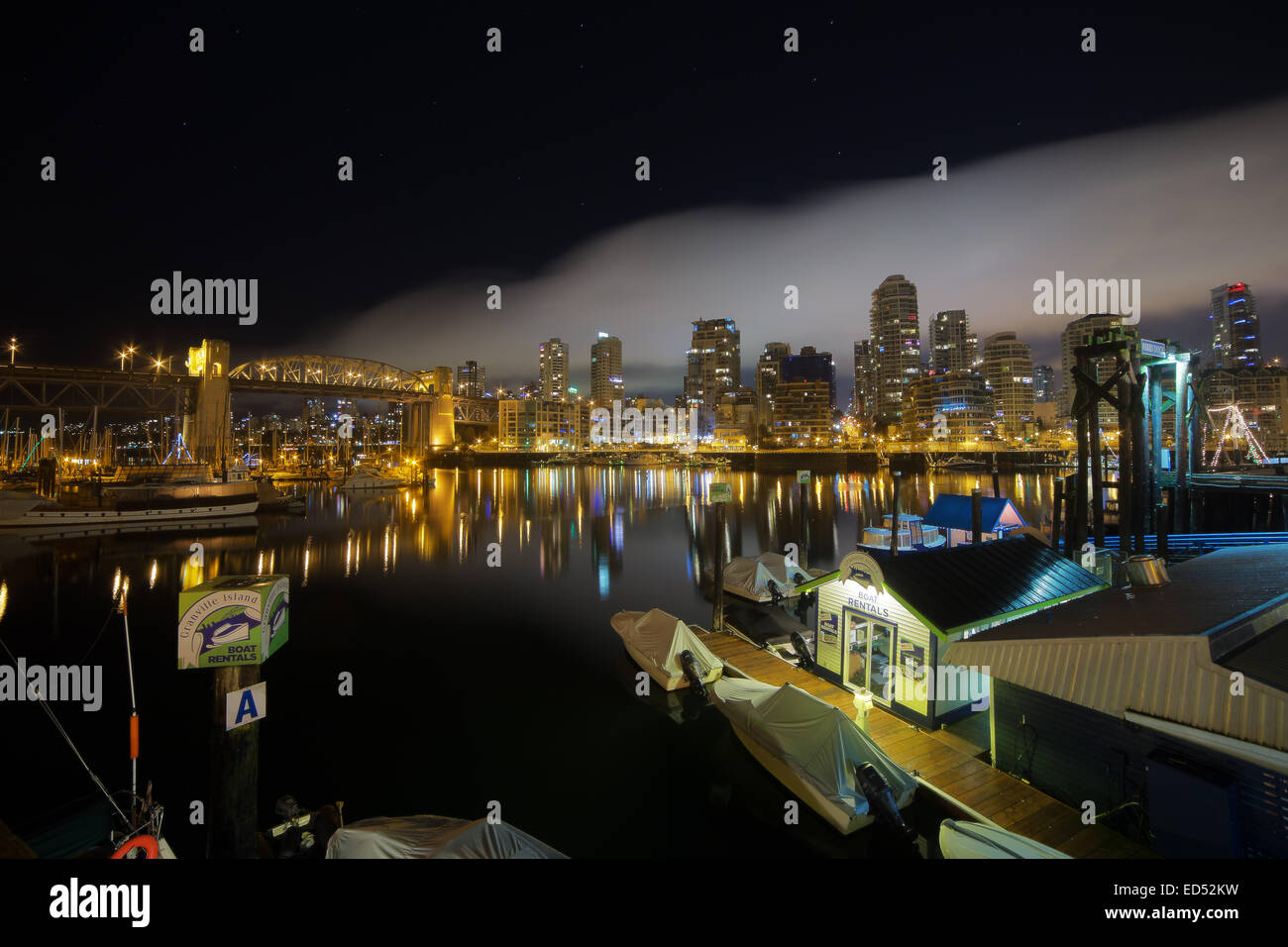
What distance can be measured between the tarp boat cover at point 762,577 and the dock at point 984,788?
9.86 meters

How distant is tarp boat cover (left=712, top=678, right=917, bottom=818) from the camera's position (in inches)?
327

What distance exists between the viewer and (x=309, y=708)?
14.3m

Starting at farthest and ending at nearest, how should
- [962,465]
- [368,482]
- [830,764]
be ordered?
[962,465] → [368,482] → [830,764]

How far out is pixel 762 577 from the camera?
73.8ft

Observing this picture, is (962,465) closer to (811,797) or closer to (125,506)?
(811,797)

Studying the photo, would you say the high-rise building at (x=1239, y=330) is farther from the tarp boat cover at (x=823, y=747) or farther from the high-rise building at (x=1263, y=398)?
the tarp boat cover at (x=823, y=747)

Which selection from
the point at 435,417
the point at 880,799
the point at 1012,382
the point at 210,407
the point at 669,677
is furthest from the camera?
the point at 1012,382

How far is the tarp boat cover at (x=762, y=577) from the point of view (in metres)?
22.2

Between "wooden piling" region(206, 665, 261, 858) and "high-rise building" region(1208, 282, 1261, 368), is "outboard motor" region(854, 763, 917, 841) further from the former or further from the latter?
"high-rise building" region(1208, 282, 1261, 368)

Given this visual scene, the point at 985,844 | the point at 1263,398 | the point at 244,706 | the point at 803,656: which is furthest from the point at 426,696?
the point at 1263,398

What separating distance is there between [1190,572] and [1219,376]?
168 meters

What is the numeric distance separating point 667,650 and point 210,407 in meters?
87.9

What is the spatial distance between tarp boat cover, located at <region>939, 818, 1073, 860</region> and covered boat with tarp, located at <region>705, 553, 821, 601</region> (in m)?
15.4
